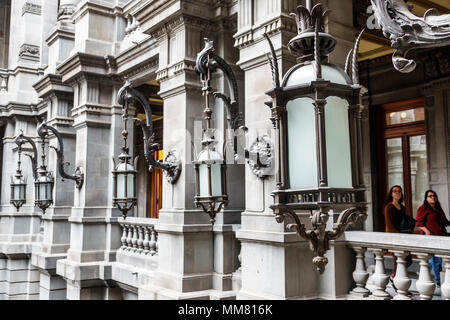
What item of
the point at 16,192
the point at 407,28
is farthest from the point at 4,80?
the point at 407,28

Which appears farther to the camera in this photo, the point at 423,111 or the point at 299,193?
the point at 423,111

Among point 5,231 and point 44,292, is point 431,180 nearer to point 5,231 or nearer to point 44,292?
point 44,292

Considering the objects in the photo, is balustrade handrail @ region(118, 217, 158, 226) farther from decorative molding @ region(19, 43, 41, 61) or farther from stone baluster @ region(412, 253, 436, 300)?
decorative molding @ region(19, 43, 41, 61)

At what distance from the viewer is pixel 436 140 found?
31.9ft

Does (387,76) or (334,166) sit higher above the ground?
(387,76)

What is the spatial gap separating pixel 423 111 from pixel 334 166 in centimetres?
857

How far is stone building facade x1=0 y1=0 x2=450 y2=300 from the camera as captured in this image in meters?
5.23

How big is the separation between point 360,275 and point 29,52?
1571cm

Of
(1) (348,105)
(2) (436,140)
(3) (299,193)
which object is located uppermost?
(2) (436,140)

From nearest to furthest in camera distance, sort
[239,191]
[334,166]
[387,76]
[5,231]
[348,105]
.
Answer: [334,166] → [348,105] → [239,191] → [387,76] → [5,231]

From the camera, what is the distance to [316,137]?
276 cm

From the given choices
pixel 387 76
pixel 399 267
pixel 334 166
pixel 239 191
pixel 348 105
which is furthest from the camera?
pixel 387 76

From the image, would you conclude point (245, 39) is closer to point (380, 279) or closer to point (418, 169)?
point (380, 279)

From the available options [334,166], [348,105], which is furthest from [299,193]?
[348,105]
